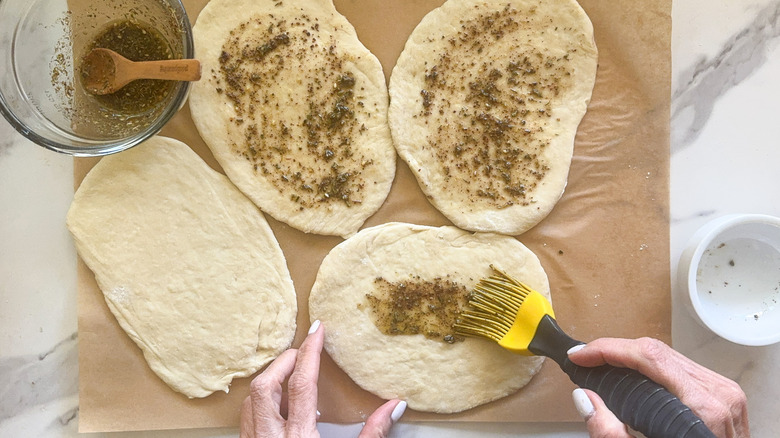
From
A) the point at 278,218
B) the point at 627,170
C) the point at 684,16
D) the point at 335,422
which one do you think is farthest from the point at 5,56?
the point at 684,16

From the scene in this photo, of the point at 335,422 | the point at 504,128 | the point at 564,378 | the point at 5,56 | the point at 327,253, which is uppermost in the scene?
the point at 5,56

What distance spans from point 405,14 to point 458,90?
0.93 ft

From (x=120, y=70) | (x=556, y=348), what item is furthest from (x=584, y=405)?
(x=120, y=70)

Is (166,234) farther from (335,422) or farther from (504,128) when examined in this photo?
(504,128)

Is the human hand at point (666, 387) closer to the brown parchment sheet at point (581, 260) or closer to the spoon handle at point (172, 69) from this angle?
the brown parchment sheet at point (581, 260)

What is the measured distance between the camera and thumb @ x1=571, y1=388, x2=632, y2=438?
54.6 inches

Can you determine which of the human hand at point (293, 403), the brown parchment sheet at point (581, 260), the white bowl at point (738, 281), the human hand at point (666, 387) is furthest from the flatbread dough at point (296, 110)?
the white bowl at point (738, 281)

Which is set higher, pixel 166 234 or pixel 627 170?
pixel 627 170

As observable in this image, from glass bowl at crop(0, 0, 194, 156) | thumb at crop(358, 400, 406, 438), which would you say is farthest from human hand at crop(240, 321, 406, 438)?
glass bowl at crop(0, 0, 194, 156)

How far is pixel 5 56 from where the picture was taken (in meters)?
1.62

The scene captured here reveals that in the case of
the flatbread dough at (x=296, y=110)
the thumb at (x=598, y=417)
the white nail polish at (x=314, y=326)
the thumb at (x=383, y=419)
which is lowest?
the thumb at (x=383, y=419)

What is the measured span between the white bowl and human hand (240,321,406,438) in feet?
3.02

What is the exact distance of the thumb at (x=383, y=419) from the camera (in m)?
1.59

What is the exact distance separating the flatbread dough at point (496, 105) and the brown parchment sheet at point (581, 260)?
73 millimetres
